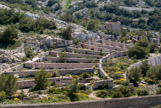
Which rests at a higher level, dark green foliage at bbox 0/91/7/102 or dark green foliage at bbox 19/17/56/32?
dark green foliage at bbox 19/17/56/32

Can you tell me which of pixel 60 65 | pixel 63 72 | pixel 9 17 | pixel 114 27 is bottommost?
pixel 63 72

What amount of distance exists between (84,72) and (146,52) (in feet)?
45.7

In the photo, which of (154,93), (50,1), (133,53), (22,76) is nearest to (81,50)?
(133,53)

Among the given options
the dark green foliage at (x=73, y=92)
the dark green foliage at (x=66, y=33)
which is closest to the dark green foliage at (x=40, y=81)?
the dark green foliage at (x=73, y=92)

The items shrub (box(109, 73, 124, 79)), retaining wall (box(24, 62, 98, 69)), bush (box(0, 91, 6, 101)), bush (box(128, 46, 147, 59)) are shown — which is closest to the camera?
bush (box(0, 91, 6, 101))

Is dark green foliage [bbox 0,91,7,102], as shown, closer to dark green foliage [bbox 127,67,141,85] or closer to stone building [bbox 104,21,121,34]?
dark green foliage [bbox 127,67,141,85]

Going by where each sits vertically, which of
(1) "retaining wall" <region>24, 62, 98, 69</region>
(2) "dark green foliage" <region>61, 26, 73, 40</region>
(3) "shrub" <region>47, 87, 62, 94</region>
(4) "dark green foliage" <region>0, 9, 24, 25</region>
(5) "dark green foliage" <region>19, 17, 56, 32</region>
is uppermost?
(4) "dark green foliage" <region>0, 9, 24, 25</region>

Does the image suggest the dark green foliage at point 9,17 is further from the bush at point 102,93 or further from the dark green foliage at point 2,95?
the bush at point 102,93

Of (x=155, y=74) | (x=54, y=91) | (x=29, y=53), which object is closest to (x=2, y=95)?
(x=54, y=91)

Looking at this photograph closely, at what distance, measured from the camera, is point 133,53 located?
137 feet

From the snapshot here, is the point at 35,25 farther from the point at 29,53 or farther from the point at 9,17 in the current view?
the point at 29,53

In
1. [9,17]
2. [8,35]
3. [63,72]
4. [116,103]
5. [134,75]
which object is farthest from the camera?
[9,17]

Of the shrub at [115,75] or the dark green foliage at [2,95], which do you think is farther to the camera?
the shrub at [115,75]

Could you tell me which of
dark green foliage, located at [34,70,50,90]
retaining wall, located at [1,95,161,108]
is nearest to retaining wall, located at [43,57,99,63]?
dark green foliage, located at [34,70,50,90]
